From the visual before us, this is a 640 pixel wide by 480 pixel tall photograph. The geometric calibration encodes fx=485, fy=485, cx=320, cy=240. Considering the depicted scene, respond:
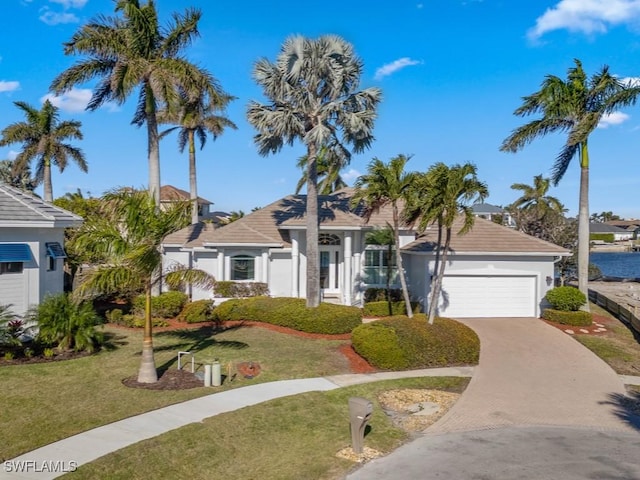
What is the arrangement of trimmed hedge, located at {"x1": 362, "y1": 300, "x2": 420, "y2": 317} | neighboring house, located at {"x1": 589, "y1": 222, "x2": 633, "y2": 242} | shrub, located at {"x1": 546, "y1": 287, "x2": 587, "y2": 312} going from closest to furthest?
shrub, located at {"x1": 546, "y1": 287, "x2": 587, "y2": 312} → trimmed hedge, located at {"x1": 362, "y1": 300, "x2": 420, "y2": 317} → neighboring house, located at {"x1": 589, "y1": 222, "x2": 633, "y2": 242}

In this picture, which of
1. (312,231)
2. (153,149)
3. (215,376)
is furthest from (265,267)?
(215,376)

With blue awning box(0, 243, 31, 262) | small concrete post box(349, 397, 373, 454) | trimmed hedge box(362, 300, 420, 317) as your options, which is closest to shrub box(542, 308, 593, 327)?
trimmed hedge box(362, 300, 420, 317)

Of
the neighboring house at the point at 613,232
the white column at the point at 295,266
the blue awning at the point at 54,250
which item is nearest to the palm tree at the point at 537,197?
the white column at the point at 295,266

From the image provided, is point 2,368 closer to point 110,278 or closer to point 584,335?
point 110,278

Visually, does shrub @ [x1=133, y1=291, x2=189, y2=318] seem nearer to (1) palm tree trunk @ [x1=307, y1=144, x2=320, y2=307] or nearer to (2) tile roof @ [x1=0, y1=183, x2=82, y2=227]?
(2) tile roof @ [x1=0, y1=183, x2=82, y2=227]

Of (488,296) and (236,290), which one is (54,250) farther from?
(488,296)

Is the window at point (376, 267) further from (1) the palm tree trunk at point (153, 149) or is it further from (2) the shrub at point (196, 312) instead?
(1) the palm tree trunk at point (153, 149)
